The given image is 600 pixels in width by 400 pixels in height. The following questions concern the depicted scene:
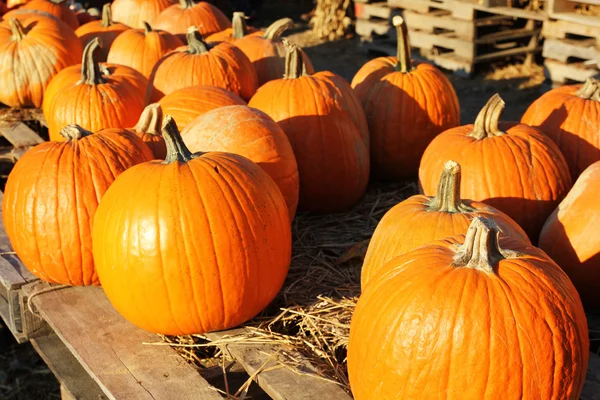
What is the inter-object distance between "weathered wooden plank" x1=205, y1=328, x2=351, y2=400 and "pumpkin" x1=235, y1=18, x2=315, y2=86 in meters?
2.25

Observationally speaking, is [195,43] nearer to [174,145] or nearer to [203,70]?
[203,70]

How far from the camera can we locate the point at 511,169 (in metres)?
3.07

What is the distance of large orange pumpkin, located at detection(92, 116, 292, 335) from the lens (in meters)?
2.54

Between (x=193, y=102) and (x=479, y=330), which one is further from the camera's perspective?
(x=193, y=102)

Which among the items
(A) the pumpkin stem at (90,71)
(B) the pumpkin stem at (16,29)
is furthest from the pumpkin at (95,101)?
(B) the pumpkin stem at (16,29)

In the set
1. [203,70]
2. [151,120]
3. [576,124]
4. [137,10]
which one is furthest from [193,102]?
[137,10]

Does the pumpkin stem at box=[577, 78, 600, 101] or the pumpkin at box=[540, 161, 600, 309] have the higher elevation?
the pumpkin stem at box=[577, 78, 600, 101]

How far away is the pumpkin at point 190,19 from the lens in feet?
18.7

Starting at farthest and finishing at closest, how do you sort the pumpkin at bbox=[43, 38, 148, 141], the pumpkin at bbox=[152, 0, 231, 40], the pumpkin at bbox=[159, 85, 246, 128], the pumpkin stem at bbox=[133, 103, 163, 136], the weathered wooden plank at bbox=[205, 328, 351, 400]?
the pumpkin at bbox=[152, 0, 231, 40], the pumpkin at bbox=[43, 38, 148, 141], the pumpkin at bbox=[159, 85, 246, 128], the pumpkin stem at bbox=[133, 103, 163, 136], the weathered wooden plank at bbox=[205, 328, 351, 400]

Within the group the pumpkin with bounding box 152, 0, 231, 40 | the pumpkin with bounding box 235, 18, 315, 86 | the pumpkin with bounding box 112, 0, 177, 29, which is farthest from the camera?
the pumpkin with bounding box 112, 0, 177, 29

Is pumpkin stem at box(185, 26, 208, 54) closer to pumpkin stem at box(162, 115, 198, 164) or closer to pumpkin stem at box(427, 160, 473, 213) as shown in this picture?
pumpkin stem at box(162, 115, 198, 164)

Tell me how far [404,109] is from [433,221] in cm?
151

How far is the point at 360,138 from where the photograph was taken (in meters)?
3.79

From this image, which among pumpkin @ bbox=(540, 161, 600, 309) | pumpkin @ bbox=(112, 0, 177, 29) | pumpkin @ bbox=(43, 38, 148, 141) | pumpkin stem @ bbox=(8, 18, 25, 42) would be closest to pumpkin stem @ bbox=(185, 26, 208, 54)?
pumpkin @ bbox=(43, 38, 148, 141)
